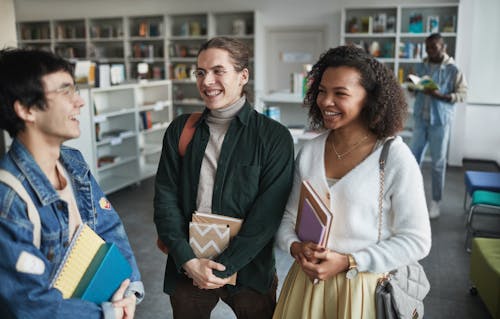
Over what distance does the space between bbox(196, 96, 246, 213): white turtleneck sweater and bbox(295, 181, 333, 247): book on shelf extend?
0.35 metres

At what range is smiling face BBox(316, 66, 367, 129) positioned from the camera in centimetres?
141

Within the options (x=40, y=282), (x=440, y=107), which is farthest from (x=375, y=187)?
(x=440, y=107)

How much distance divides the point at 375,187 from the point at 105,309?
843mm

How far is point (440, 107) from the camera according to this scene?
4.59 meters

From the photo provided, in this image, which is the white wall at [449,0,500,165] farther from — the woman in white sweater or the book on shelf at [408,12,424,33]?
the woman in white sweater

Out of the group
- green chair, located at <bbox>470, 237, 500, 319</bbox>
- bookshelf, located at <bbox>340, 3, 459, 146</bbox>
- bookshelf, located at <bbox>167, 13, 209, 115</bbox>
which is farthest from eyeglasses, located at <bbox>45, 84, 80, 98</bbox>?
bookshelf, located at <bbox>167, 13, 209, 115</bbox>

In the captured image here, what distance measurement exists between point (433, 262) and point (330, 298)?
2522 millimetres

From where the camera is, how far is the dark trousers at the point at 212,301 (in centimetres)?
170

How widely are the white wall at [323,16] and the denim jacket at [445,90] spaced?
2.57 meters

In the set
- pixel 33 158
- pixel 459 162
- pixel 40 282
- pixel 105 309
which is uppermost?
pixel 33 158

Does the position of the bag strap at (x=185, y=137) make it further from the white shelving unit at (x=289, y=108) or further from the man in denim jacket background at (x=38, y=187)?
the white shelving unit at (x=289, y=108)

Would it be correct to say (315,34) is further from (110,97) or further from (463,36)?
(110,97)

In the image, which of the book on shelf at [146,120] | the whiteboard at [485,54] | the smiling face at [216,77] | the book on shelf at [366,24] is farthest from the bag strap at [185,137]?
the whiteboard at [485,54]

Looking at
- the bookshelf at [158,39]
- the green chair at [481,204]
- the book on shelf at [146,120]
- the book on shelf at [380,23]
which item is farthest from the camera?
the bookshelf at [158,39]
